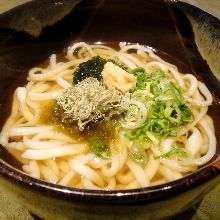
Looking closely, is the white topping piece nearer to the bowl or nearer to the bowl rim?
the bowl

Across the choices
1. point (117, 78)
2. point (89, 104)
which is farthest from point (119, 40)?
point (89, 104)

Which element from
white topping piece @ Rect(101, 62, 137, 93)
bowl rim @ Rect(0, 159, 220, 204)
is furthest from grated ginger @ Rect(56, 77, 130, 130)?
bowl rim @ Rect(0, 159, 220, 204)

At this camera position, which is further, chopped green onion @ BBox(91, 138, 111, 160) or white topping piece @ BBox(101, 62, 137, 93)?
white topping piece @ BBox(101, 62, 137, 93)

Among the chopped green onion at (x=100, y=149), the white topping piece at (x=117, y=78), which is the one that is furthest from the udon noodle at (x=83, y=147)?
the white topping piece at (x=117, y=78)

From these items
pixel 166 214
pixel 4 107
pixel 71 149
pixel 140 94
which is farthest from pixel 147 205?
pixel 4 107

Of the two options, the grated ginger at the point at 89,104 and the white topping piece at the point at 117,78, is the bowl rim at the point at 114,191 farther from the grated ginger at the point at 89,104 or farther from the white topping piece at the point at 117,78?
the white topping piece at the point at 117,78

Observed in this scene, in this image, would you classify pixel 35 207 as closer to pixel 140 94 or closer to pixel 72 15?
pixel 140 94

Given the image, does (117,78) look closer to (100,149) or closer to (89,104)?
(89,104)
